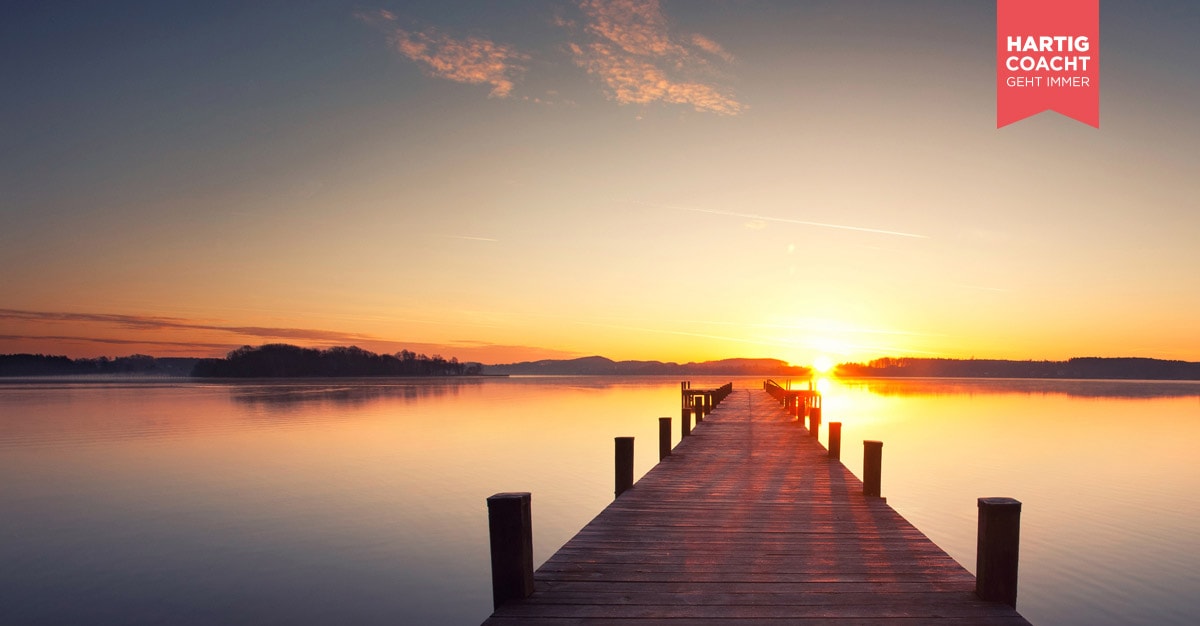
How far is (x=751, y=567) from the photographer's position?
6.20 m

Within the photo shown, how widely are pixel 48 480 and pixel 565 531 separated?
17.8 meters

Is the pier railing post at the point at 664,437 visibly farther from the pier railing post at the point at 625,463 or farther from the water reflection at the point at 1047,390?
the water reflection at the point at 1047,390

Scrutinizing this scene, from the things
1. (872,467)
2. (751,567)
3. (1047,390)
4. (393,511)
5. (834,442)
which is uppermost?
(872,467)

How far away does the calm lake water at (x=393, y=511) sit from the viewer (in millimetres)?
10992

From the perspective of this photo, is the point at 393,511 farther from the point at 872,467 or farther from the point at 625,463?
the point at 872,467

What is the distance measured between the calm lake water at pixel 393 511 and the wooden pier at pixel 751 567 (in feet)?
14.7

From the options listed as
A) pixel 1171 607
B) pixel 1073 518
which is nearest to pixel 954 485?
pixel 1073 518

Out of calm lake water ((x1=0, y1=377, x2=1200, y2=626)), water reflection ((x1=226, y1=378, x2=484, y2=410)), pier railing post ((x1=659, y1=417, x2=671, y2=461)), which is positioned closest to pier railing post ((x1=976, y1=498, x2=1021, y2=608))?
calm lake water ((x1=0, y1=377, x2=1200, y2=626))

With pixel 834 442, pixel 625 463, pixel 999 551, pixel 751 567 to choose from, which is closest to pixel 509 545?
pixel 751 567

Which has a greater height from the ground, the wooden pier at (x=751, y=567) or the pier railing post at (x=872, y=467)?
the pier railing post at (x=872, y=467)

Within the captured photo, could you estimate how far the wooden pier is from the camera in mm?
5055

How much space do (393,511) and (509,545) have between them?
13.3 metres

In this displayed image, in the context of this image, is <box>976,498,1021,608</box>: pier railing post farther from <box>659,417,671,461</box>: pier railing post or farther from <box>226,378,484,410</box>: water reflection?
<box>226,378,484,410</box>: water reflection

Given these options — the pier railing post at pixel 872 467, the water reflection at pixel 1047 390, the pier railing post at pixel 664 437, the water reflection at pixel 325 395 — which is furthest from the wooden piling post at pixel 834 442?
the water reflection at pixel 1047 390
